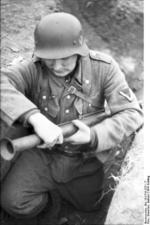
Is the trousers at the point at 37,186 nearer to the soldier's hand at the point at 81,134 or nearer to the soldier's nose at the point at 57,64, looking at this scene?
the soldier's hand at the point at 81,134

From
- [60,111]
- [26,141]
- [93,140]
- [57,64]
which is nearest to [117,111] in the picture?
[93,140]

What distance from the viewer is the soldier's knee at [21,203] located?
12.5 ft

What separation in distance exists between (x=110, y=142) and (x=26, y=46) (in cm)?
185

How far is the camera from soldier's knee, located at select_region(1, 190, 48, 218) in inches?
150

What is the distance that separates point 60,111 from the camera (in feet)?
11.9

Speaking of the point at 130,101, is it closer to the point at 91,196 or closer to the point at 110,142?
the point at 110,142

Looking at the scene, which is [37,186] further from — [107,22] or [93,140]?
[107,22]

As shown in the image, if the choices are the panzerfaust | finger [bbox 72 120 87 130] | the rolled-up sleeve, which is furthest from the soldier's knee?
finger [bbox 72 120 87 130]

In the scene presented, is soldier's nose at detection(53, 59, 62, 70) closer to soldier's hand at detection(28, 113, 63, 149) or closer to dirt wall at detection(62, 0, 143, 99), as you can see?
soldier's hand at detection(28, 113, 63, 149)

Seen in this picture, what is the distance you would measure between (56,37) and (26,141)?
83cm

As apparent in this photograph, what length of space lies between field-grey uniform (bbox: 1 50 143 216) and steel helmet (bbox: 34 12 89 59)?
25cm

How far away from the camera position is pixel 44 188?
3.97 meters

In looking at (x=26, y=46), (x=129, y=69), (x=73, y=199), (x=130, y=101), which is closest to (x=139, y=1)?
(x=129, y=69)

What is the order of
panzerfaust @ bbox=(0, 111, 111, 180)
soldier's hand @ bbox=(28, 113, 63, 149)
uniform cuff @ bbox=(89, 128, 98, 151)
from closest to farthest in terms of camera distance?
panzerfaust @ bbox=(0, 111, 111, 180)
soldier's hand @ bbox=(28, 113, 63, 149)
uniform cuff @ bbox=(89, 128, 98, 151)
